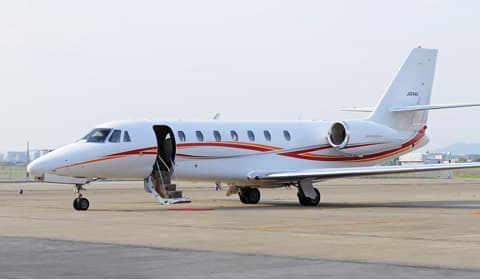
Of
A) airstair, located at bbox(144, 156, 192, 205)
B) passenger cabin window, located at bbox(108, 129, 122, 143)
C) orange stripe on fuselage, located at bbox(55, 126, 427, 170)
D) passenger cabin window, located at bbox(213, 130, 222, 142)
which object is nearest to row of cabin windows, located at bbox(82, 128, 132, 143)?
passenger cabin window, located at bbox(108, 129, 122, 143)

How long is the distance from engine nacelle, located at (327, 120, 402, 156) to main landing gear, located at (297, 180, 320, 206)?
258 centimetres

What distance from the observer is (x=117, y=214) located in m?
24.0

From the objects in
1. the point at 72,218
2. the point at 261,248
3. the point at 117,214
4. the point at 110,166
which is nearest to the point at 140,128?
the point at 110,166

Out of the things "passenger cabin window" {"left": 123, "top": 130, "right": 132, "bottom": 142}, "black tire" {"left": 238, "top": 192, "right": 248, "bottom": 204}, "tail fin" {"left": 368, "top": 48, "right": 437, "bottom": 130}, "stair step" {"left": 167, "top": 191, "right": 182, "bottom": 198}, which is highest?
"tail fin" {"left": 368, "top": 48, "right": 437, "bottom": 130}

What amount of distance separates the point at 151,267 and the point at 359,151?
65.1 feet

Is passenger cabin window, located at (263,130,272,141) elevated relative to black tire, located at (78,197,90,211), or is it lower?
elevated

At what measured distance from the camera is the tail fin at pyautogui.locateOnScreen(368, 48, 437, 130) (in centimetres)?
3262

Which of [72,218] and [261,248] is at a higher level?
[72,218]

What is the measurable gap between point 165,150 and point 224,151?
1939mm

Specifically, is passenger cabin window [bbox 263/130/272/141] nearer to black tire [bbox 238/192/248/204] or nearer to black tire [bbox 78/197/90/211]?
black tire [bbox 238/192/248/204]

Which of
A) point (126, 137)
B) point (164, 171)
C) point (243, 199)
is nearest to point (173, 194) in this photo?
point (164, 171)

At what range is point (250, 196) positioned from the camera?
30812 millimetres

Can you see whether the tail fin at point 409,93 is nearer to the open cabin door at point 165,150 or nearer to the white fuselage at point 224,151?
the white fuselage at point 224,151

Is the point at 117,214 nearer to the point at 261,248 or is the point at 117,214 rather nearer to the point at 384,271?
the point at 261,248
